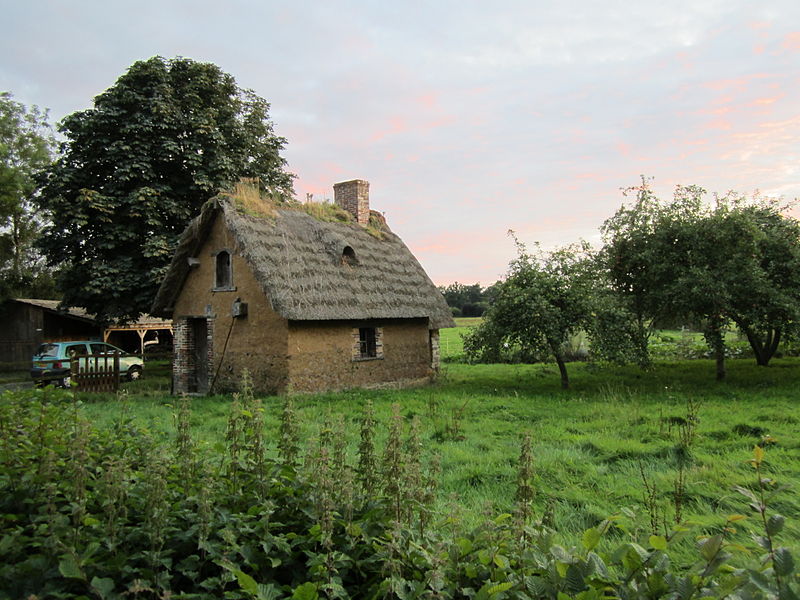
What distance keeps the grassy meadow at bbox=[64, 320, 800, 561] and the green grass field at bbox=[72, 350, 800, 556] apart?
0.02 meters

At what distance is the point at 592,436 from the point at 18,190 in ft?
99.1

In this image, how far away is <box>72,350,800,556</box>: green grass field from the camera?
205 inches

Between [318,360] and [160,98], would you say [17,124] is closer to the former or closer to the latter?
[160,98]

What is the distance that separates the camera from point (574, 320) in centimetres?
1308

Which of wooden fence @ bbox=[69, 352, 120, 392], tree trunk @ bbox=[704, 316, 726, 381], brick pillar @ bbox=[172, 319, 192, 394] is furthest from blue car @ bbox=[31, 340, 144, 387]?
tree trunk @ bbox=[704, 316, 726, 381]

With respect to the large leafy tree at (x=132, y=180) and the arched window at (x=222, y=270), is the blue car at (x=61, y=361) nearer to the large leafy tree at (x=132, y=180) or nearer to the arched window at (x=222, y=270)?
the large leafy tree at (x=132, y=180)

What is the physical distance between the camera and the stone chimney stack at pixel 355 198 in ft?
63.5

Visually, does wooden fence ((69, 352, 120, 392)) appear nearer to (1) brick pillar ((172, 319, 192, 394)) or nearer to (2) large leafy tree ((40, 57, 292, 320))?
(1) brick pillar ((172, 319, 192, 394))

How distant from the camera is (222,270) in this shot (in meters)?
14.7

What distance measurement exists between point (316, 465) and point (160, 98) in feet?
63.1

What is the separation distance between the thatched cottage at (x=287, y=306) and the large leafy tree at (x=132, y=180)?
2657 mm

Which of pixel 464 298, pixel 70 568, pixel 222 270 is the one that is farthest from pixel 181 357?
pixel 464 298

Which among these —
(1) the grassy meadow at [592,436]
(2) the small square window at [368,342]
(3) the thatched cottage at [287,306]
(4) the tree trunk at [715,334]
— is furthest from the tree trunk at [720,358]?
(2) the small square window at [368,342]

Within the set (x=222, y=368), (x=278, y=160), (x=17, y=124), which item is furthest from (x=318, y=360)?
(x=17, y=124)
